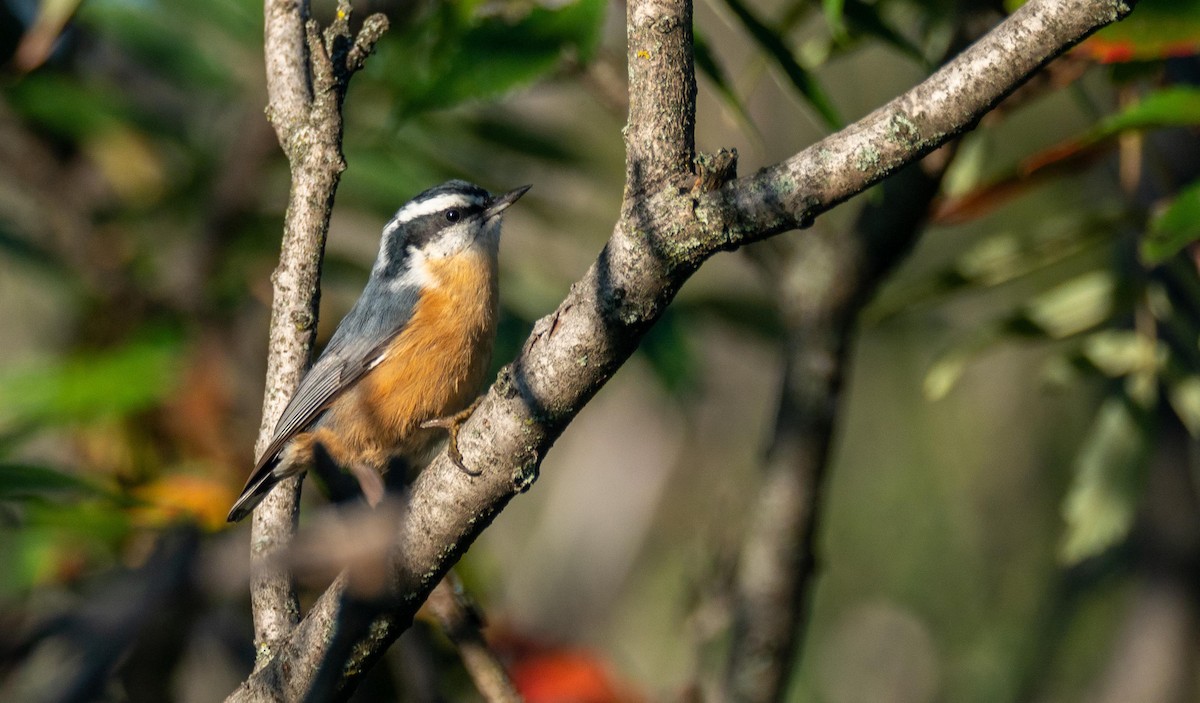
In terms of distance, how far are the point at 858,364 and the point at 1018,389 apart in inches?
51.5

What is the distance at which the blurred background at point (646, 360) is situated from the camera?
273cm

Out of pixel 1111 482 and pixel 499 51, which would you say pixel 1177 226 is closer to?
pixel 1111 482

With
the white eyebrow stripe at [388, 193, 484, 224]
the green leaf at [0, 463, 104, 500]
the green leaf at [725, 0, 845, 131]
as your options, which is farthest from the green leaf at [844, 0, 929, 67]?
the green leaf at [0, 463, 104, 500]

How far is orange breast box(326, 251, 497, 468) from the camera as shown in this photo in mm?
3506

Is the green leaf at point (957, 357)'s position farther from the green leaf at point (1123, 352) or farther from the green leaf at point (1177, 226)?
the green leaf at point (1177, 226)

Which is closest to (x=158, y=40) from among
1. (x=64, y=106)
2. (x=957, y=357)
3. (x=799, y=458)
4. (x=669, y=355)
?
(x=64, y=106)

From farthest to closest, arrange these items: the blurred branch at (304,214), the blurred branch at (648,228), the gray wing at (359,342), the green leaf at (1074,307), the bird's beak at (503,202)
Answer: the bird's beak at (503,202) < the gray wing at (359,342) < the green leaf at (1074,307) < the blurred branch at (304,214) < the blurred branch at (648,228)

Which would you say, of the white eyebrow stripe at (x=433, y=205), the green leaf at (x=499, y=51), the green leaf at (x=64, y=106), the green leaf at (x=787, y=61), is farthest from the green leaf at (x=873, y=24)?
the green leaf at (x=64, y=106)

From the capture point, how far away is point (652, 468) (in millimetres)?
5266

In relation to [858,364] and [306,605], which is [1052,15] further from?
[858,364]

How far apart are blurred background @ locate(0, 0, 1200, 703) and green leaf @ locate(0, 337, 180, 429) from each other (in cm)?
1

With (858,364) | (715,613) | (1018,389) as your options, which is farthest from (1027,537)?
(715,613)

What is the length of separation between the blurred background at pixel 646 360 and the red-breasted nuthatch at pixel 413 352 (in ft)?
0.51

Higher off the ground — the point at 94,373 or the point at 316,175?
the point at 94,373
